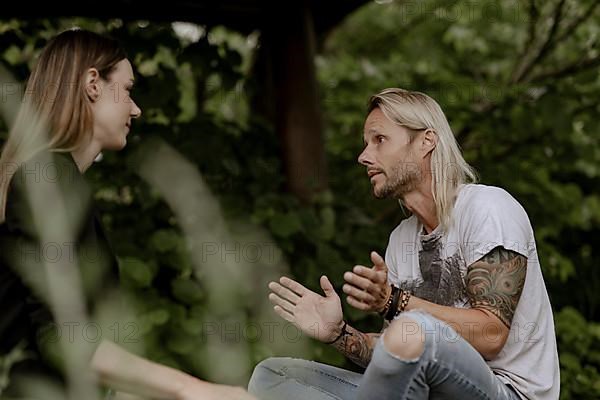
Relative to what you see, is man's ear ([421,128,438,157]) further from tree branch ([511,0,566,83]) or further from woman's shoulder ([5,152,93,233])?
tree branch ([511,0,566,83])

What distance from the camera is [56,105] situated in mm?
2051

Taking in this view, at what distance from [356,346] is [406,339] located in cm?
57

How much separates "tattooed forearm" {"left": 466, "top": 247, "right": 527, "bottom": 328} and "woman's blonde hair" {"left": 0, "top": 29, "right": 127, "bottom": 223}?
1.06 meters

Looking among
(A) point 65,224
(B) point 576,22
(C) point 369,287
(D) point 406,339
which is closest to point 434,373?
(D) point 406,339

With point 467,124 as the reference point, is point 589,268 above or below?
below

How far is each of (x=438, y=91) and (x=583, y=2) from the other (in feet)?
3.26

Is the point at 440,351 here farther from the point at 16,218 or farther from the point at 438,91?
the point at 438,91

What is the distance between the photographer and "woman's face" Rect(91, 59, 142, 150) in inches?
86.7

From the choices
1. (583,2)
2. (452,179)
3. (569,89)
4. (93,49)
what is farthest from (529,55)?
(93,49)

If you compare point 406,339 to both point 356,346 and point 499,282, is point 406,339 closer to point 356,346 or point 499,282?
point 499,282

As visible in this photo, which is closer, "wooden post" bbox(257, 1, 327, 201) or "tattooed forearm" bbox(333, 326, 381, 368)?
"tattooed forearm" bbox(333, 326, 381, 368)

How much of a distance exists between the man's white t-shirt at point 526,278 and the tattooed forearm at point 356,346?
0.21 meters

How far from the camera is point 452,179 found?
2.54 m

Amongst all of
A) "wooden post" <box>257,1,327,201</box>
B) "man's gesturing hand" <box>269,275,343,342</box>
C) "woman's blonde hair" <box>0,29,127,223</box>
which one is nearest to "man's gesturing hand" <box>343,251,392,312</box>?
"man's gesturing hand" <box>269,275,343,342</box>
